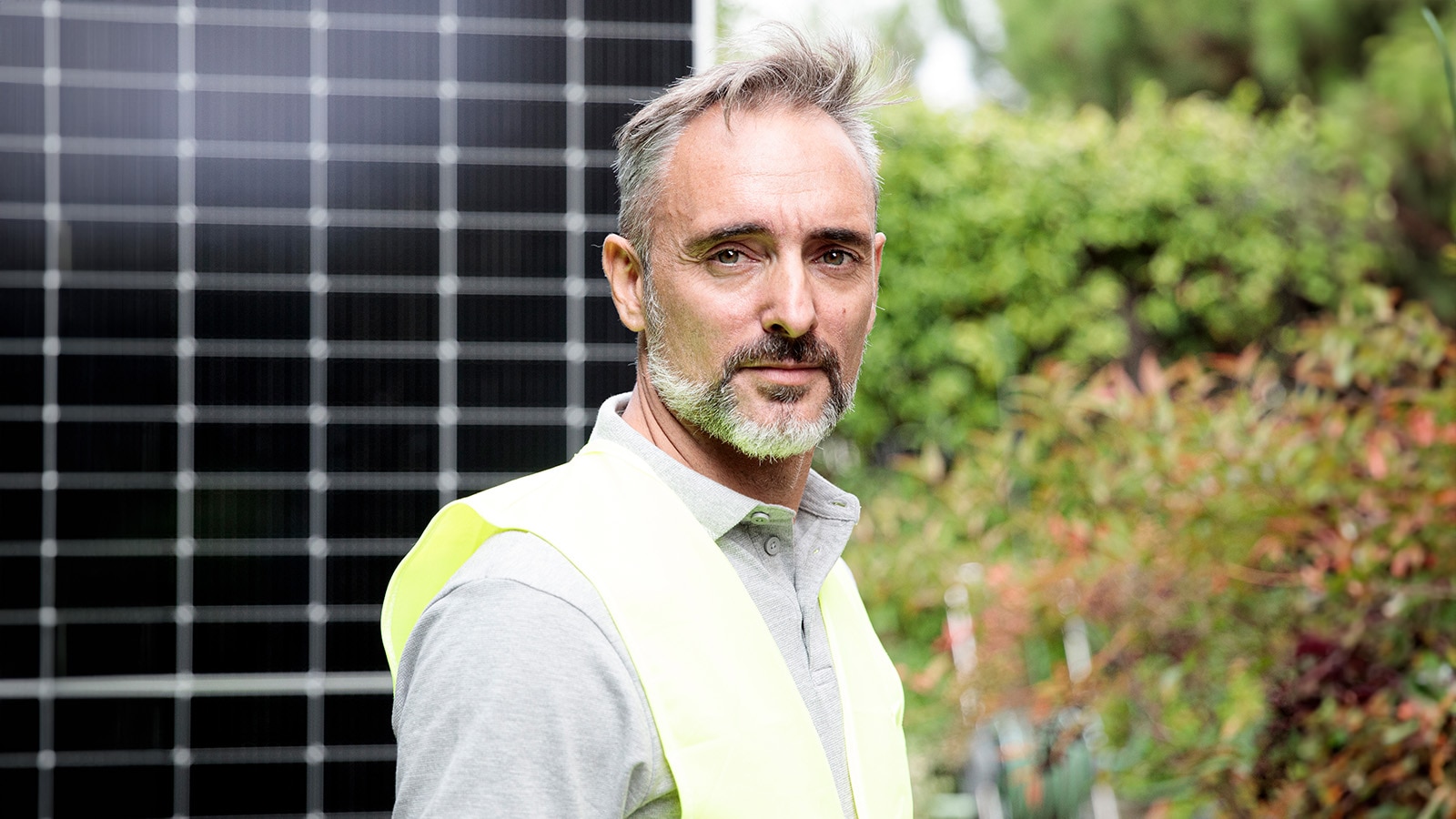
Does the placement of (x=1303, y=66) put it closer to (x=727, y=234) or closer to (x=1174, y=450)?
(x=1174, y=450)

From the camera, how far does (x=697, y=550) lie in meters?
1.49

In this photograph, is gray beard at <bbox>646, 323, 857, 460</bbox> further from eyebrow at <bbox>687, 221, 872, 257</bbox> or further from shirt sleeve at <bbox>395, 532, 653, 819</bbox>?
shirt sleeve at <bbox>395, 532, 653, 819</bbox>

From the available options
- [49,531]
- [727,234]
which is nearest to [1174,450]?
[727,234]

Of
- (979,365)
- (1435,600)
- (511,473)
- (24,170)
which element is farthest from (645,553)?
(979,365)

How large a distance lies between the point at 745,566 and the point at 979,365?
18.6ft

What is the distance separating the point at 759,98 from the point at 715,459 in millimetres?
418

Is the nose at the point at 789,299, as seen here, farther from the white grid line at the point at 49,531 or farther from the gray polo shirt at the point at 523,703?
the white grid line at the point at 49,531

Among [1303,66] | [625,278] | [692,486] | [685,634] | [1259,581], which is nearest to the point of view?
[685,634]

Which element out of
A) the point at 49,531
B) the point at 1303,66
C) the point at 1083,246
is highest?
the point at 1303,66

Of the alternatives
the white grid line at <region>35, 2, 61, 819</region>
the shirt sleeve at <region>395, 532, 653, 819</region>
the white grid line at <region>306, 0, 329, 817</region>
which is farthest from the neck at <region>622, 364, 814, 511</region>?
the white grid line at <region>35, 2, 61, 819</region>

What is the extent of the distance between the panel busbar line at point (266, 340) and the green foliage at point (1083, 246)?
2.56 metres

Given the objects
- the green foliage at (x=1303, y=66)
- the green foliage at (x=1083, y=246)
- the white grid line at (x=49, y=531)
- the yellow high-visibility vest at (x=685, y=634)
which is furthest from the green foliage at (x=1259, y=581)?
the green foliage at (x=1303, y=66)

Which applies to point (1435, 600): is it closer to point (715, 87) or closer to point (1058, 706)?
point (1058, 706)

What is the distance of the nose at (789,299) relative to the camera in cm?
154
